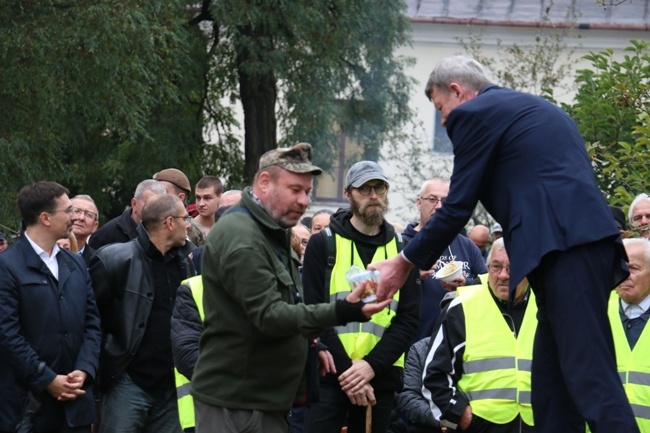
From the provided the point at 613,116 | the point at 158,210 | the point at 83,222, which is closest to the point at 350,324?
the point at 158,210

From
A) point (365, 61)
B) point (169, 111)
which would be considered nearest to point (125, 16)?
point (169, 111)

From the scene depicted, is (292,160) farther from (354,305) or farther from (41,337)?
(41,337)

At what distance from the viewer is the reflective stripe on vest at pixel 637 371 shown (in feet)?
25.2

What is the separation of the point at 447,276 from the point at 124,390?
260cm

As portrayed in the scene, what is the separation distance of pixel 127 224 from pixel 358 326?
2733mm

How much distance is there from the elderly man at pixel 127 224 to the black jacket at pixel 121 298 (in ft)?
4.50

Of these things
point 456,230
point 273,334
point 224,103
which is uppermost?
point 456,230

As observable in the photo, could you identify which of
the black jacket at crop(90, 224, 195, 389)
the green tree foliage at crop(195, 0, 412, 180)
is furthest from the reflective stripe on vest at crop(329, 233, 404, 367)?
the green tree foliage at crop(195, 0, 412, 180)

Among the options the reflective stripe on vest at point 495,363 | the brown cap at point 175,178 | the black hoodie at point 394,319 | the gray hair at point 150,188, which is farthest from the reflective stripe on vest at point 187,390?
the brown cap at point 175,178

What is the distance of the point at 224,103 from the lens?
2403 cm

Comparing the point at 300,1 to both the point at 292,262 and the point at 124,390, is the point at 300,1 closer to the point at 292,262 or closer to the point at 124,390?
the point at 124,390

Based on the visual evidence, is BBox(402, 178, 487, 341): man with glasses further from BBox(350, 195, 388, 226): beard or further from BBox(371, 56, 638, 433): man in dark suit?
BBox(371, 56, 638, 433): man in dark suit

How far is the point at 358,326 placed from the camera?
8719 mm

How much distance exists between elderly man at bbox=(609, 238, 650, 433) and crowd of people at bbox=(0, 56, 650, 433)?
0.01 metres
